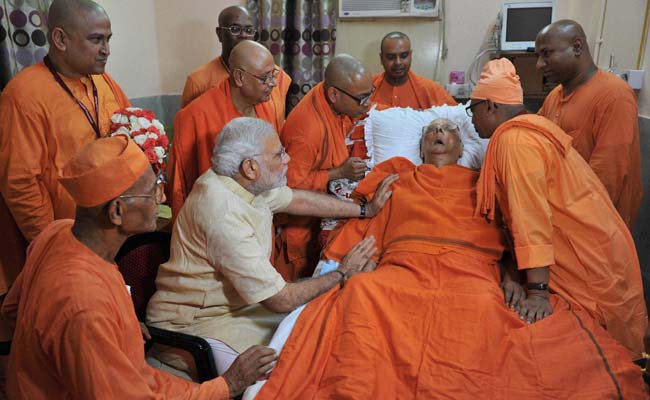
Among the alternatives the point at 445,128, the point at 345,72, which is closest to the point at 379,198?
the point at 445,128

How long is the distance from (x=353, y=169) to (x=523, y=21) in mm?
2668

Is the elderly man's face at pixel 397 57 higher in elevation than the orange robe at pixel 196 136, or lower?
higher

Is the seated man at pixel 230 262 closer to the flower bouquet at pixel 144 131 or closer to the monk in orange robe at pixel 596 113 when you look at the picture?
the flower bouquet at pixel 144 131

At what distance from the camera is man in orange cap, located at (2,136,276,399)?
131cm

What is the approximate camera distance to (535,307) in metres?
2.04

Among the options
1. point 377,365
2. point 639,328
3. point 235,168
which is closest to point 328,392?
point 377,365

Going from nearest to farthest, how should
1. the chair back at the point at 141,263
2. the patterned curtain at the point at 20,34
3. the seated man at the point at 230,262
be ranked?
the seated man at the point at 230,262
the chair back at the point at 141,263
the patterned curtain at the point at 20,34

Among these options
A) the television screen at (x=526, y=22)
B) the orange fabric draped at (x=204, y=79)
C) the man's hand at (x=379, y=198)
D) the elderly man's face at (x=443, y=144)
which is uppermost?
the television screen at (x=526, y=22)

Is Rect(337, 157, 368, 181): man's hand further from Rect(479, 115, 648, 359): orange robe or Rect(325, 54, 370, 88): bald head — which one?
Rect(479, 115, 648, 359): orange robe

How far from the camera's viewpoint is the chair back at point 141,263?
231cm

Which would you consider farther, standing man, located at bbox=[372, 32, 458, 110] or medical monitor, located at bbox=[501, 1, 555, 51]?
medical monitor, located at bbox=[501, 1, 555, 51]

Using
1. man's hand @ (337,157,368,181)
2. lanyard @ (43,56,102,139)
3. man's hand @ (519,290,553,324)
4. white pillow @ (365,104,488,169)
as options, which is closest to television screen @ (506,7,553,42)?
white pillow @ (365,104,488,169)

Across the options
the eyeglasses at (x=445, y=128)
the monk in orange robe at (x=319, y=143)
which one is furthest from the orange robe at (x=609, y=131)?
the monk in orange robe at (x=319, y=143)

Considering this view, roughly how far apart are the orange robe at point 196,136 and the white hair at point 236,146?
839 mm
